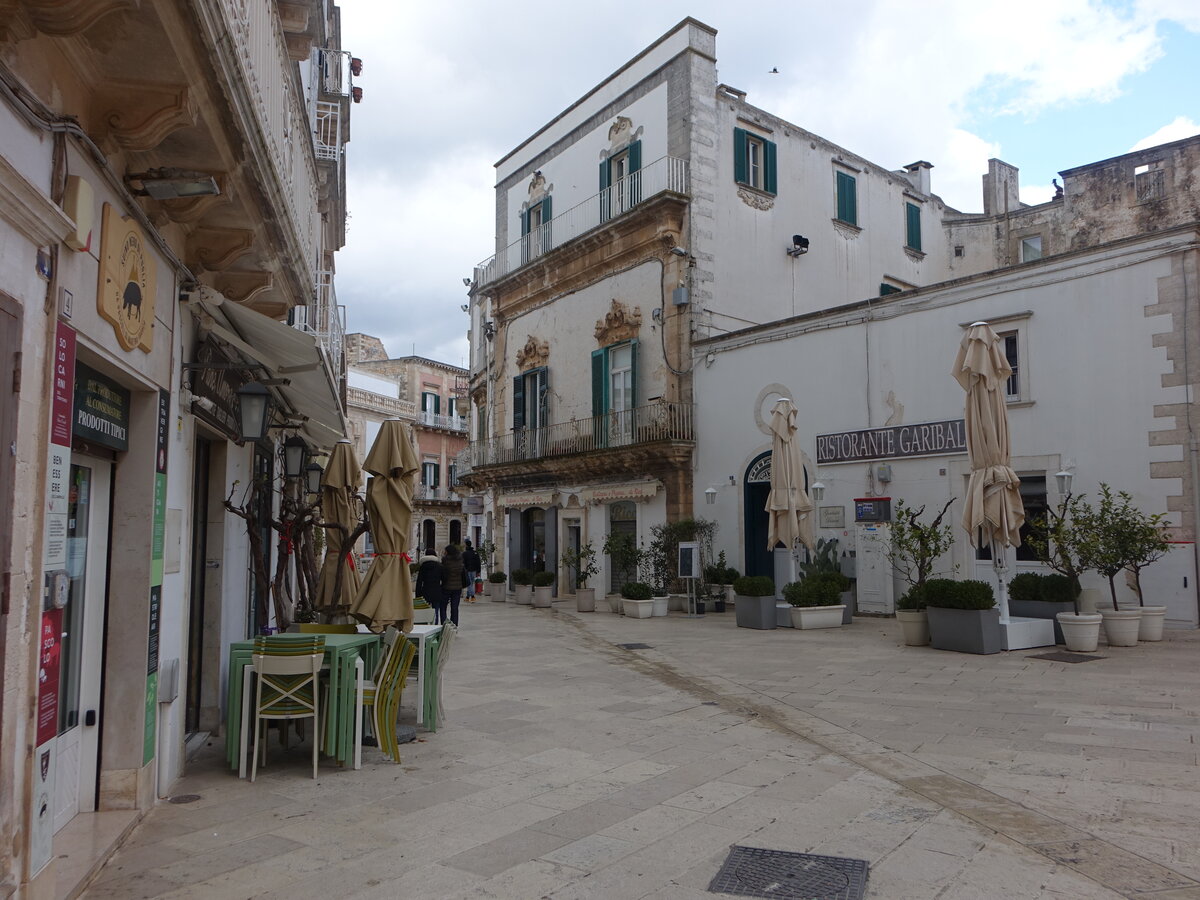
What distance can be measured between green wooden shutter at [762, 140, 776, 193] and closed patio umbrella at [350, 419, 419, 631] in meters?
16.4

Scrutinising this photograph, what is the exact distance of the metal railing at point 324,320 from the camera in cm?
1154

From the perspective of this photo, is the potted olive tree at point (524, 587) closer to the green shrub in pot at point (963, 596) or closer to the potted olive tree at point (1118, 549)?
the green shrub in pot at point (963, 596)

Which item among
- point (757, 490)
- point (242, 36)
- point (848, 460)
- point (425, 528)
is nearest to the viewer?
point (242, 36)

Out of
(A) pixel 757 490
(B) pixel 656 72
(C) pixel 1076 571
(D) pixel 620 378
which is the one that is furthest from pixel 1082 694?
(B) pixel 656 72

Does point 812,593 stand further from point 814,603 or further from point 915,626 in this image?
point 915,626

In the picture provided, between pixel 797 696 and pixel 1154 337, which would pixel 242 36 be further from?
pixel 1154 337

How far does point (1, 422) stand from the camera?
10.3 feet

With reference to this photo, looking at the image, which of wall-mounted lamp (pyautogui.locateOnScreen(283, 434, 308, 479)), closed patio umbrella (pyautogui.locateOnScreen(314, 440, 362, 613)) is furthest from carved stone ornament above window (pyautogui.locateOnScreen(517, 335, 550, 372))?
wall-mounted lamp (pyautogui.locateOnScreen(283, 434, 308, 479))

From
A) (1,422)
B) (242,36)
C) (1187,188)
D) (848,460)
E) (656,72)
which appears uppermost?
(656,72)

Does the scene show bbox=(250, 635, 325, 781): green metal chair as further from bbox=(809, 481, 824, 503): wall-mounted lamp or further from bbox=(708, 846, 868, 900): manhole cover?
bbox=(809, 481, 824, 503): wall-mounted lamp

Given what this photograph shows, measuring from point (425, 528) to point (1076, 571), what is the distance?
36.5m

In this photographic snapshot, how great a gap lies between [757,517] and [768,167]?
28.4 ft

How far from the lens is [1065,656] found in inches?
411

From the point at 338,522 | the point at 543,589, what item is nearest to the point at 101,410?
the point at 338,522
